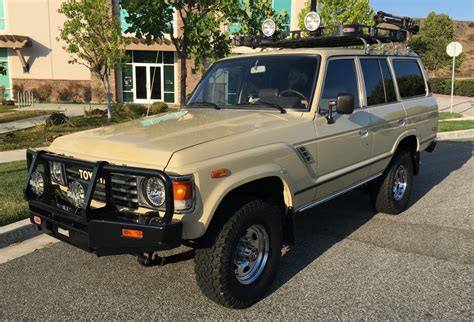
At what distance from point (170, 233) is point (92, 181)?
0.67 metres

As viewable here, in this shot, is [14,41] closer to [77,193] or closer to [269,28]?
[269,28]

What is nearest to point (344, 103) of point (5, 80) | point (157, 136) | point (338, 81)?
point (338, 81)

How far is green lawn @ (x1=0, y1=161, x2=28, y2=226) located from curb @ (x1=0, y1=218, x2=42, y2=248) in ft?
0.54

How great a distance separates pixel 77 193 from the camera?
336 cm

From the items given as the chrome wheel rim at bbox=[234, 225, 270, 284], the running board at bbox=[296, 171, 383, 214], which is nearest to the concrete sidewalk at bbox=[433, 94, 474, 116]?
the running board at bbox=[296, 171, 383, 214]

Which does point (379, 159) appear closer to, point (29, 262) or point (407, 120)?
point (407, 120)

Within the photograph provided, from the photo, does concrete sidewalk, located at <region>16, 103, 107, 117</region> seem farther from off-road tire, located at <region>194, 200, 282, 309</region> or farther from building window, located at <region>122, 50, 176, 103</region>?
off-road tire, located at <region>194, 200, 282, 309</region>

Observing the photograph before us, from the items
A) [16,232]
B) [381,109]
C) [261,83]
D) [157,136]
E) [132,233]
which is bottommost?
[16,232]

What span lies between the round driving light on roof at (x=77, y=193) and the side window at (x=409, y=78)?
4113 millimetres

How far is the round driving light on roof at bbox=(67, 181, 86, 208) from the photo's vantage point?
10.9ft

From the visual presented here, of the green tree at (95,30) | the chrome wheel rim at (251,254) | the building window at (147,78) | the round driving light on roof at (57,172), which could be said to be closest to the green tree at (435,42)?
the building window at (147,78)

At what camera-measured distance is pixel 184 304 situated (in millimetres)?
3520

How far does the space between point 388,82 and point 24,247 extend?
4.59 metres

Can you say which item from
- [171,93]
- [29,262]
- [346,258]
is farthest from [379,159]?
[171,93]
